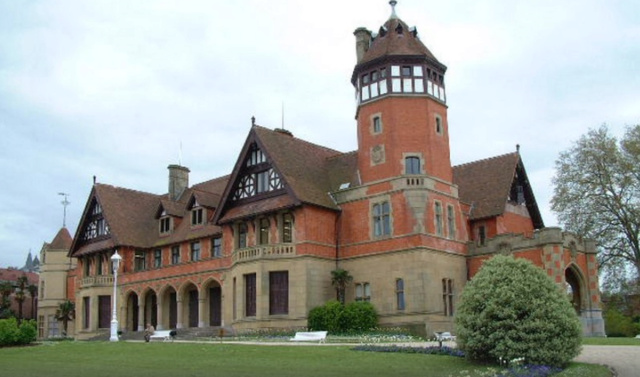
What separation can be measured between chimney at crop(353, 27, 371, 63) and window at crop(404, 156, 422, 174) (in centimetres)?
799

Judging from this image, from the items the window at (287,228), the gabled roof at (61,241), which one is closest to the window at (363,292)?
the window at (287,228)

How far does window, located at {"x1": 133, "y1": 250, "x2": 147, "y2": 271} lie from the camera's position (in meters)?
49.7

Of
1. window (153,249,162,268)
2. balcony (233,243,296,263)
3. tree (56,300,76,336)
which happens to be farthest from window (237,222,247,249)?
tree (56,300,76,336)

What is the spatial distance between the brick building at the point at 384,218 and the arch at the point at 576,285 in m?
0.11

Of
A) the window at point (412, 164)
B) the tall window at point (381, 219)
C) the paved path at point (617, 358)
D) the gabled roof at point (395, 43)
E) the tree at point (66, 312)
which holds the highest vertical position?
the gabled roof at point (395, 43)

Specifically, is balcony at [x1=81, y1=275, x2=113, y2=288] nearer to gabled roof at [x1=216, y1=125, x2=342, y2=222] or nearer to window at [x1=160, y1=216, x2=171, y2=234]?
window at [x1=160, y1=216, x2=171, y2=234]

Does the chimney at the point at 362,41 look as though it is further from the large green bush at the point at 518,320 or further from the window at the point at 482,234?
the large green bush at the point at 518,320

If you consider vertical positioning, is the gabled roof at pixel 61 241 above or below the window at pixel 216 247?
above

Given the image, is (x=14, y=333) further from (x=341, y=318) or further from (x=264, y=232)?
(x=341, y=318)

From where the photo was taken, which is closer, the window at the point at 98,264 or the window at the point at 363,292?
the window at the point at 363,292

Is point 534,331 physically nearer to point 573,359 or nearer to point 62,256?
point 573,359

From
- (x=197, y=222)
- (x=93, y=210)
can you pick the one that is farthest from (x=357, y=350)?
(x=93, y=210)

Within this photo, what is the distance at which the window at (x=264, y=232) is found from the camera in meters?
38.1

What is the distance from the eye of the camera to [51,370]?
19.8 m
